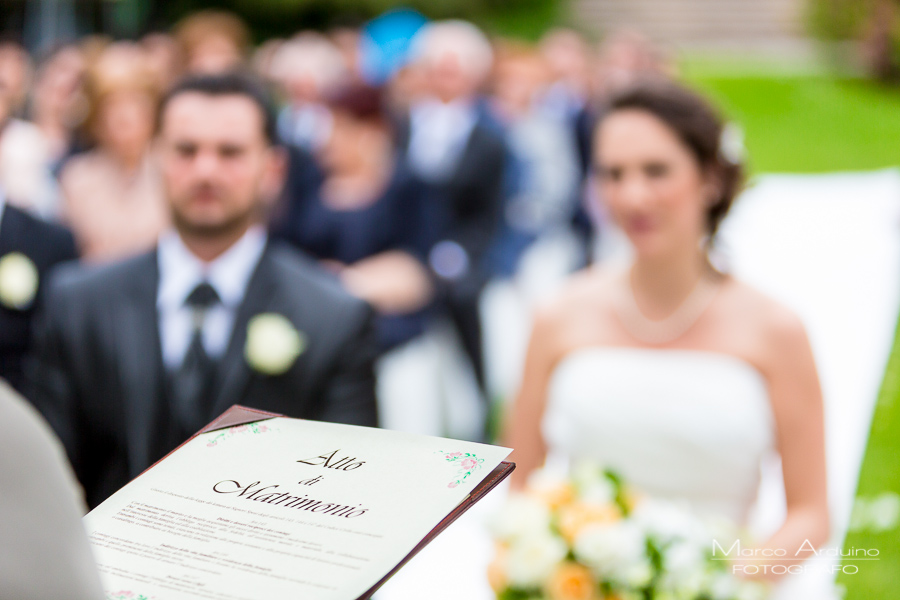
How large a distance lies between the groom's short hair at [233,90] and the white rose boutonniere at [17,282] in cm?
98

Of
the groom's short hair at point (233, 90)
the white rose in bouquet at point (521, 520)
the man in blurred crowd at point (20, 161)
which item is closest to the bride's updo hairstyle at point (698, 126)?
the groom's short hair at point (233, 90)

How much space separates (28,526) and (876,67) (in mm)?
29273

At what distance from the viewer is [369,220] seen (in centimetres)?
536

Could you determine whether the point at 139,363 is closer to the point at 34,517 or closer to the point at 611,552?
the point at 611,552

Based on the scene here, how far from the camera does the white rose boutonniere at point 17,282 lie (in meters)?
3.74

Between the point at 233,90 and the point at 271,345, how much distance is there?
1.07 metres

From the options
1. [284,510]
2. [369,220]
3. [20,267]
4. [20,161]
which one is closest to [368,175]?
[369,220]

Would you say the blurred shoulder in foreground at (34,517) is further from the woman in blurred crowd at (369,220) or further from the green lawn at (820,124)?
the green lawn at (820,124)

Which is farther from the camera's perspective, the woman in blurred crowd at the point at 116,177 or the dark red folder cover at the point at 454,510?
the woman in blurred crowd at the point at 116,177

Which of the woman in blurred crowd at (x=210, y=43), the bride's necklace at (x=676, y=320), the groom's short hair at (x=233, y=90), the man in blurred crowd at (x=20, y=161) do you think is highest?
the woman in blurred crowd at (x=210, y=43)

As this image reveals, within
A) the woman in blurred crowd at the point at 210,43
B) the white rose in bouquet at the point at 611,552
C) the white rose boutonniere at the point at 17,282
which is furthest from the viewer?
the woman in blurred crowd at the point at 210,43

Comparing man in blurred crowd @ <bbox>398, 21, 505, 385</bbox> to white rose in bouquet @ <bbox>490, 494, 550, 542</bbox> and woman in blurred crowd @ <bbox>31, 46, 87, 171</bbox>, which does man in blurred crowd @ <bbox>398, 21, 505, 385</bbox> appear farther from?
white rose in bouquet @ <bbox>490, 494, 550, 542</bbox>

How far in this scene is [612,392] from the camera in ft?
11.1

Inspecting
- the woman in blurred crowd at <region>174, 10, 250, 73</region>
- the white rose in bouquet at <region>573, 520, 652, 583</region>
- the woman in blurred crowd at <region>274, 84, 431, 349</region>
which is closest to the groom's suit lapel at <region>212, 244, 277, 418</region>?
the white rose in bouquet at <region>573, 520, 652, 583</region>
